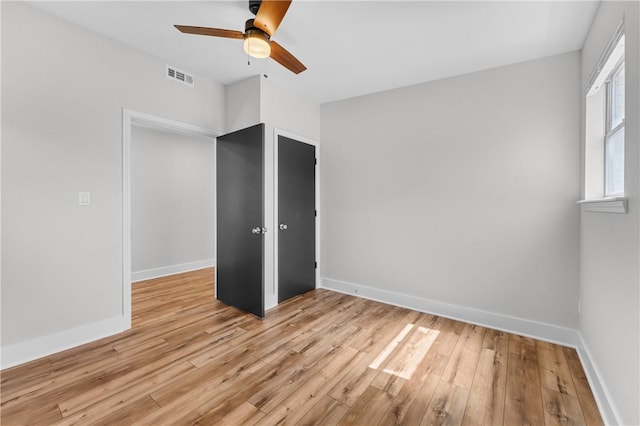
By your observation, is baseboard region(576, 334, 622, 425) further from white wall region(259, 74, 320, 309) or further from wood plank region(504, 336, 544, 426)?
white wall region(259, 74, 320, 309)

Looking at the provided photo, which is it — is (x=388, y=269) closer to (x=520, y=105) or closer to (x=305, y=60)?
(x=520, y=105)

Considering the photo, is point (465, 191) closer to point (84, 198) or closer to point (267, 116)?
point (267, 116)

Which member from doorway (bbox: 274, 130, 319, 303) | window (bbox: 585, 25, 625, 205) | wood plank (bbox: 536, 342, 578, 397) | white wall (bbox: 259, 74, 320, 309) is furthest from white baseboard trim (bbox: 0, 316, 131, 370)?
window (bbox: 585, 25, 625, 205)

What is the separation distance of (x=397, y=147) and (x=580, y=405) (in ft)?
9.10

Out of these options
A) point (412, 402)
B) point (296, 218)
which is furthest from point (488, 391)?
point (296, 218)

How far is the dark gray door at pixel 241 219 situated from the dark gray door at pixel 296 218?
0.49 m

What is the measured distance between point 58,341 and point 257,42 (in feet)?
9.50

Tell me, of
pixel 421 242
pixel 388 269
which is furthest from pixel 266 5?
pixel 388 269

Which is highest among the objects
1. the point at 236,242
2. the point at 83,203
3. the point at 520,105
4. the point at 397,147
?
the point at 520,105

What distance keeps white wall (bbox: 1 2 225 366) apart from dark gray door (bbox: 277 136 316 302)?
167cm

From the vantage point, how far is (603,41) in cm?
187

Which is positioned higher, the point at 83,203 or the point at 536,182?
the point at 536,182

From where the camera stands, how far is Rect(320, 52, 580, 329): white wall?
2.58m

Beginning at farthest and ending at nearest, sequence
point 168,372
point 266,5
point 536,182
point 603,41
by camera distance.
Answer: point 536,182, point 168,372, point 603,41, point 266,5
